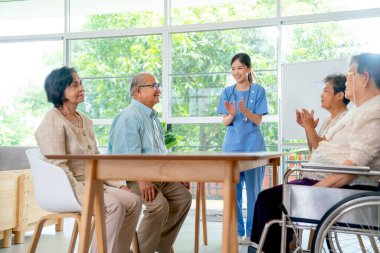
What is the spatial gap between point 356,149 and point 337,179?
154mm

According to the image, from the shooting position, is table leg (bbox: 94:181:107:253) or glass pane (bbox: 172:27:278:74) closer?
table leg (bbox: 94:181:107:253)

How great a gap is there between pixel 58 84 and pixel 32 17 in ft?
13.5

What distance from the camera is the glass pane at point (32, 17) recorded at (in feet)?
21.0

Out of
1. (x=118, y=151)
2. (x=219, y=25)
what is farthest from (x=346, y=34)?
(x=118, y=151)

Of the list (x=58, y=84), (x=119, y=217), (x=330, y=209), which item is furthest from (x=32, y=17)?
(x=330, y=209)

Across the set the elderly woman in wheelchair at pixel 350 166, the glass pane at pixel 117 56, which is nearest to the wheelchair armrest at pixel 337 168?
the elderly woman in wheelchair at pixel 350 166

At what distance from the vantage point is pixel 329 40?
5273mm

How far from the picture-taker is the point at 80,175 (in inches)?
101

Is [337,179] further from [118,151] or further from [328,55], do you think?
[328,55]

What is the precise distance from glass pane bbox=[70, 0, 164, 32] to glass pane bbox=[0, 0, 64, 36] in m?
0.21

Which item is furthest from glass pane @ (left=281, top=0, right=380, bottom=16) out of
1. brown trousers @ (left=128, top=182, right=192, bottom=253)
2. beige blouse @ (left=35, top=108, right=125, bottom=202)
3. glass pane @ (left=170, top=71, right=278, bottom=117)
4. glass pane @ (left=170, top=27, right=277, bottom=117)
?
beige blouse @ (left=35, top=108, right=125, bottom=202)

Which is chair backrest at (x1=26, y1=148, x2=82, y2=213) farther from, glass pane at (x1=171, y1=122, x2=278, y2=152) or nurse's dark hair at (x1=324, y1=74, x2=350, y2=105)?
glass pane at (x1=171, y1=122, x2=278, y2=152)

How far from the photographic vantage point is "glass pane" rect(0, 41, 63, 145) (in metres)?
6.39

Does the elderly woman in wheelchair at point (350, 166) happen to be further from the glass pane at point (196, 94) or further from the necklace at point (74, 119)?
the glass pane at point (196, 94)
